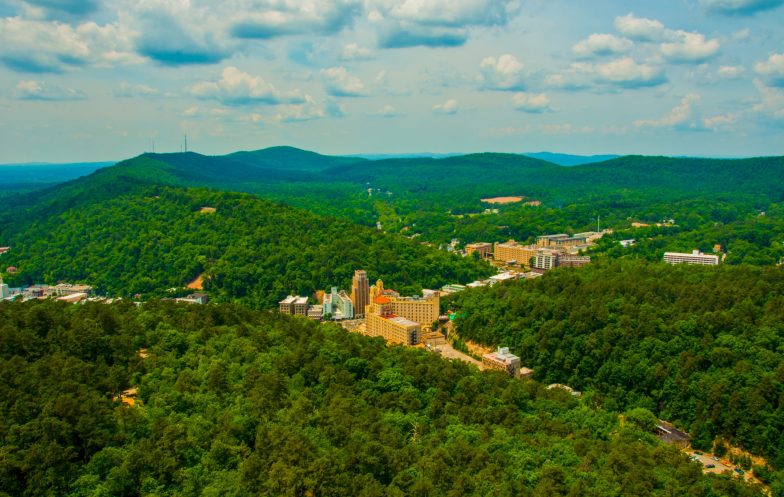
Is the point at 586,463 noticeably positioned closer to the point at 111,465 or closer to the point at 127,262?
the point at 111,465

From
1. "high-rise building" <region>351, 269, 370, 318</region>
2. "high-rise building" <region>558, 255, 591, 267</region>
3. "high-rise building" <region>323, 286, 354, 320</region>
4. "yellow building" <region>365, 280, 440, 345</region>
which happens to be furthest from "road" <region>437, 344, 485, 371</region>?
"high-rise building" <region>558, 255, 591, 267</region>

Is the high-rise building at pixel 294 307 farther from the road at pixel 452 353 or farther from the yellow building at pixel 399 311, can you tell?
the road at pixel 452 353

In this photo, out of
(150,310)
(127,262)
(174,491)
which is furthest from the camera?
(127,262)

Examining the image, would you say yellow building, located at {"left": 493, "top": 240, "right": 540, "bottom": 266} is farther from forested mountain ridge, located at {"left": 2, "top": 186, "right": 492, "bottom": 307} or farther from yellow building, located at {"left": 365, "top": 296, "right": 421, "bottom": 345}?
yellow building, located at {"left": 365, "top": 296, "right": 421, "bottom": 345}

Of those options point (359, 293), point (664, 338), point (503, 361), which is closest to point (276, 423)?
point (503, 361)

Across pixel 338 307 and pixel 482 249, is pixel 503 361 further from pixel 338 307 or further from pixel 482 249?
pixel 482 249

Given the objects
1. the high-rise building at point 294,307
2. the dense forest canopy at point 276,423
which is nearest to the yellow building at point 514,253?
the high-rise building at point 294,307

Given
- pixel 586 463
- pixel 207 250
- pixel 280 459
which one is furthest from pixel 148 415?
pixel 207 250

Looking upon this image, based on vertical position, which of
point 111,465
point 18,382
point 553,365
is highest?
point 18,382
